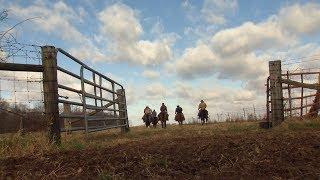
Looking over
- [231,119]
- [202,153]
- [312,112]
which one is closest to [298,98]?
[312,112]

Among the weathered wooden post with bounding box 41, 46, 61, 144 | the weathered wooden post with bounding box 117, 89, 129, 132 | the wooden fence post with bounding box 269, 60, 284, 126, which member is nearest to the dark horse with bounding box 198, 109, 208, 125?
the weathered wooden post with bounding box 117, 89, 129, 132

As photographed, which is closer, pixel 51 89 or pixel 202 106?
pixel 51 89

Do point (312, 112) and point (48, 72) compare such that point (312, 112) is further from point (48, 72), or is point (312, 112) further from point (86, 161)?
point (86, 161)

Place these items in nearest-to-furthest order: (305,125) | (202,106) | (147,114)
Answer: (305,125), (147,114), (202,106)

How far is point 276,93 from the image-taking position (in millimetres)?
15953

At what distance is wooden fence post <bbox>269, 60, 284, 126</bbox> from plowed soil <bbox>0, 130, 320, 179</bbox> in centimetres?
821

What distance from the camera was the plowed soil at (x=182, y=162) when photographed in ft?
19.9

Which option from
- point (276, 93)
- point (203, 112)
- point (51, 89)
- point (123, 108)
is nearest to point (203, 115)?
point (203, 112)

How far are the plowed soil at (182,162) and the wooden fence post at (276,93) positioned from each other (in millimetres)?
8209

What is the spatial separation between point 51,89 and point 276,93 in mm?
8137

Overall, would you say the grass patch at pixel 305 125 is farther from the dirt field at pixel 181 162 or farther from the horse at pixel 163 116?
the horse at pixel 163 116

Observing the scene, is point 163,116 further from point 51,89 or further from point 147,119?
point 51,89

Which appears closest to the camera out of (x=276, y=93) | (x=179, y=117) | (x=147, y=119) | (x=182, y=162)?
(x=182, y=162)

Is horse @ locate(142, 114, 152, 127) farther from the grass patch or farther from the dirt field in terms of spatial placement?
the dirt field
